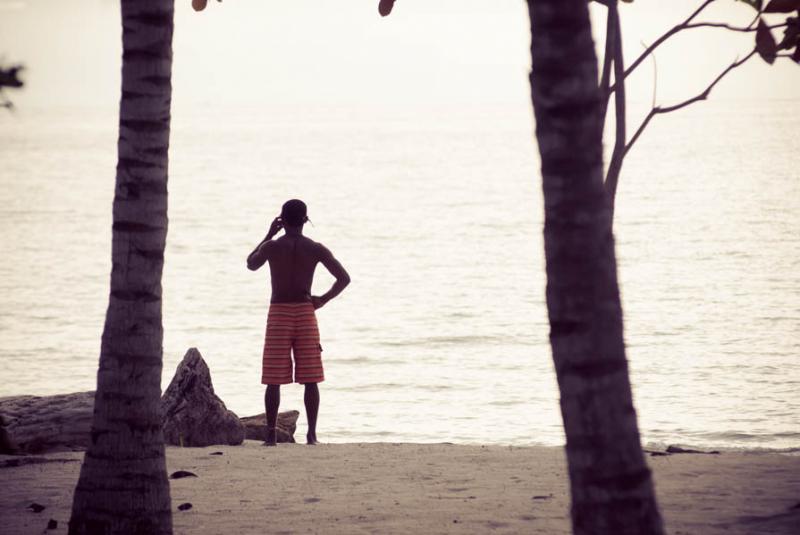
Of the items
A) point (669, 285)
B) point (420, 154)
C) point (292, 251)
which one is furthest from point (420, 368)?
point (420, 154)

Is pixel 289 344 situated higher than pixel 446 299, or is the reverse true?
pixel 446 299

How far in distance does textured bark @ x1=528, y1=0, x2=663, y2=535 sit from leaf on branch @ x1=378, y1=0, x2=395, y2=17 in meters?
1.91

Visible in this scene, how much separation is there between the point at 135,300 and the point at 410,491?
2.47 m

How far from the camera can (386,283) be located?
1377 inches

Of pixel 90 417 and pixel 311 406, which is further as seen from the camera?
pixel 311 406

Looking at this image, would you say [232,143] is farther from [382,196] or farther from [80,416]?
[80,416]

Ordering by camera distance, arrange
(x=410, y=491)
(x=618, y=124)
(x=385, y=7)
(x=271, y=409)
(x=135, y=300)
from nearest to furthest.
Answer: (x=135, y=300) → (x=385, y=7) → (x=618, y=124) → (x=410, y=491) → (x=271, y=409)

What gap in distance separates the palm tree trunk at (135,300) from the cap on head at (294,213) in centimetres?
471

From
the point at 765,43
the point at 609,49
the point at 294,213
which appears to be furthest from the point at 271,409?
the point at 765,43

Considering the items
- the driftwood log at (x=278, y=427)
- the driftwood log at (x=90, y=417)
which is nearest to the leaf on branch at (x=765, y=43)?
the driftwood log at (x=90, y=417)

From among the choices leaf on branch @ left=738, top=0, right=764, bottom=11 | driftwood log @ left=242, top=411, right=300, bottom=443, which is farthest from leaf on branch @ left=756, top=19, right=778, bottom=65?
driftwood log @ left=242, top=411, right=300, bottom=443

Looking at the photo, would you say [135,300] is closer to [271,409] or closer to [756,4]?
[756,4]

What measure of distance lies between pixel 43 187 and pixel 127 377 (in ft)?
250

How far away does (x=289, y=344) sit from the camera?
10.3 metres
